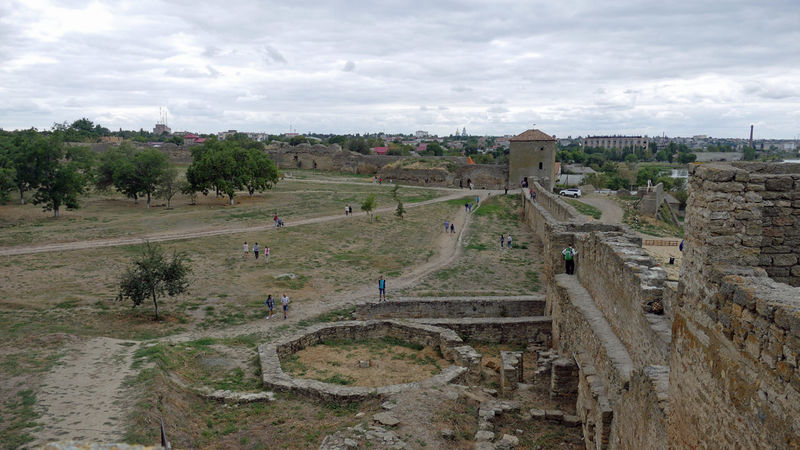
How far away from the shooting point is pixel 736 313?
3.56 meters

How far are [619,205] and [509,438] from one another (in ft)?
103

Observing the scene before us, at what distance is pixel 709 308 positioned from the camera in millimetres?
3971

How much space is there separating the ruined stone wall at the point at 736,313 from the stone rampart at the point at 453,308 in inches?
391

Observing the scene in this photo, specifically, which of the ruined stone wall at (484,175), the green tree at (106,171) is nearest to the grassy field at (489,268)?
the ruined stone wall at (484,175)

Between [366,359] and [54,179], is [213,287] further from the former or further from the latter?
[54,179]

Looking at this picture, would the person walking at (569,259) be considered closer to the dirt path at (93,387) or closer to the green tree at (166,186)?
the dirt path at (93,387)

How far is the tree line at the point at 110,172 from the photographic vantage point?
99.9 feet

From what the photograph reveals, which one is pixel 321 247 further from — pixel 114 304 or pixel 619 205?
pixel 619 205

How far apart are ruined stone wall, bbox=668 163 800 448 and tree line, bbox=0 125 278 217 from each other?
32987mm

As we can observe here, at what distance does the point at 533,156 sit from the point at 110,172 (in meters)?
32.2

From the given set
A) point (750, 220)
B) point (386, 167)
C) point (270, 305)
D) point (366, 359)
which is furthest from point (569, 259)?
point (386, 167)

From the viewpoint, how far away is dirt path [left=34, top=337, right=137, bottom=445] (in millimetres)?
7790

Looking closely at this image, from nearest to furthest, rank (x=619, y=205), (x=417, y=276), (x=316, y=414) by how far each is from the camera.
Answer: (x=316, y=414) → (x=417, y=276) → (x=619, y=205)

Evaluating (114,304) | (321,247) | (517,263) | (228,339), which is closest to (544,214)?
(517,263)
